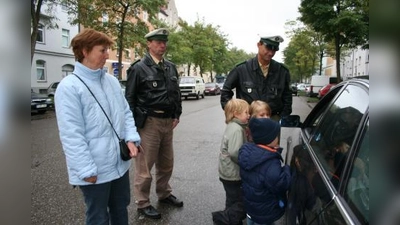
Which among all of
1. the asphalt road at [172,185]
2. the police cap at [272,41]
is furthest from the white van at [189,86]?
the police cap at [272,41]

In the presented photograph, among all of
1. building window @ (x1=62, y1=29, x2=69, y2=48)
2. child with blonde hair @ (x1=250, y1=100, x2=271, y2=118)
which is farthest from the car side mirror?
building window @ (x1=62, y1=29, x2=69, y2=48)

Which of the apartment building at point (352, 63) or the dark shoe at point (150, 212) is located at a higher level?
the apartment building at point (352, 63)

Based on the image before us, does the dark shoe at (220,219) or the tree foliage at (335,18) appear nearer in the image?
the dark shoe at (220,219)

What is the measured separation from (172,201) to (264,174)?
2.01 metres

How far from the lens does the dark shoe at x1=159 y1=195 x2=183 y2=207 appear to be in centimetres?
398

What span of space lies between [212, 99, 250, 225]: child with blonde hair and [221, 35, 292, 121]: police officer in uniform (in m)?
0.53

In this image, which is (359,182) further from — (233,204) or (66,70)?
(66,70)

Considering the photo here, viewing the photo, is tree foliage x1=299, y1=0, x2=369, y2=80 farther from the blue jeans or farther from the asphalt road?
the blue jeans

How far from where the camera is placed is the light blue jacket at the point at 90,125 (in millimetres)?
2117

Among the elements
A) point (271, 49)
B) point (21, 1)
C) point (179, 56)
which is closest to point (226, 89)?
point (271, 49)

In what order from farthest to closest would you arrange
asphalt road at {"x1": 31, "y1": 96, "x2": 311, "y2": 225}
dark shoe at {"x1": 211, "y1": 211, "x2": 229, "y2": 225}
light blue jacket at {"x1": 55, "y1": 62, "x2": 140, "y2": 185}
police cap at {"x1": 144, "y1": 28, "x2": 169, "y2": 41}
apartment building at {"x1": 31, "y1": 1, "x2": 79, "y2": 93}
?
apartment building at {"x1": 31, "y1": 1, "x2": 79, "y2": 93} → asphalt road at {"x1": 31, "y1": 96, "x2": 311, "y2": 225} → police cap at {"x1": 144, "y1": 28, "x2": 169, "y2": 41} → dark shoe at {"x1": 211, "y1": 211, "x2": 229, "y2": 225} → light blue jacket at {"x1": 55, "y1": 62, "x2": 140, "y2": 185}

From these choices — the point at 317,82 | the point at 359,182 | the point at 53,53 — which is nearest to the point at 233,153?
the point at 359,182

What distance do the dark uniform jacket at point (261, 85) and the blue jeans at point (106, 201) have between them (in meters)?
1.42

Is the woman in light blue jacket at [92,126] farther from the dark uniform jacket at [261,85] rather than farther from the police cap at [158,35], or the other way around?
the dark uniform jacket at [261,85]
